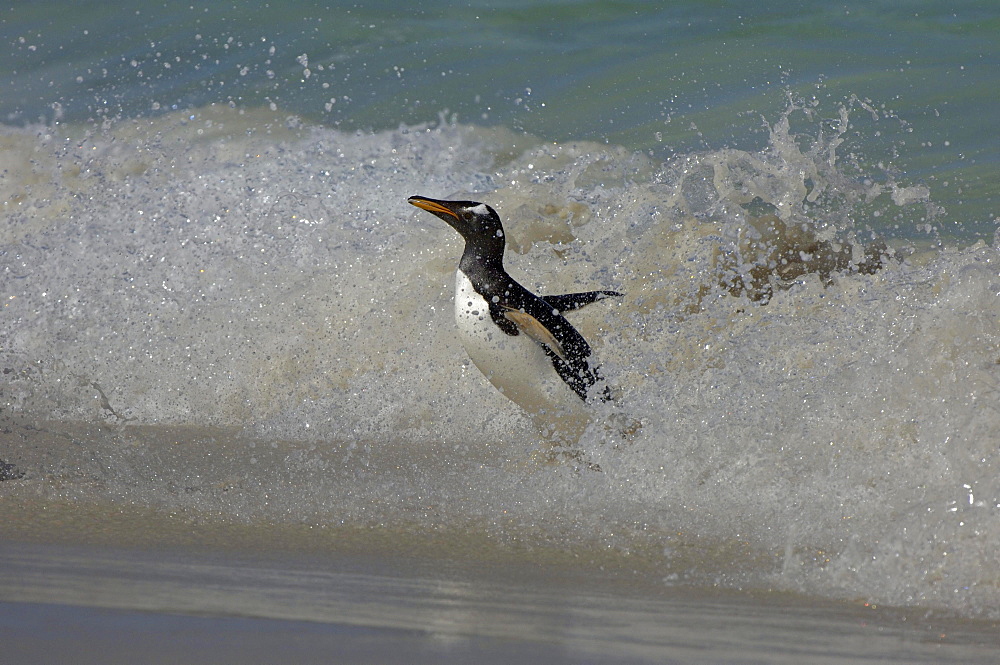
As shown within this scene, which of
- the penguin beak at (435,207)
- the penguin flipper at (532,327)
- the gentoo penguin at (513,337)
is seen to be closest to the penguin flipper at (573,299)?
the gentoo penguin at (513,337)

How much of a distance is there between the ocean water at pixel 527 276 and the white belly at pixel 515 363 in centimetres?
18

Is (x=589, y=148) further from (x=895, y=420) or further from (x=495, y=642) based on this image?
(x=495, y=642)

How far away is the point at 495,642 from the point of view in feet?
6.25

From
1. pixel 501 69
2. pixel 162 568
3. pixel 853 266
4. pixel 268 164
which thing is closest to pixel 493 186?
pixel 268 164

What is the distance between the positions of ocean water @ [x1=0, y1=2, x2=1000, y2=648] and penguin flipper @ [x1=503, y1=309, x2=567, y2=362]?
26 cm

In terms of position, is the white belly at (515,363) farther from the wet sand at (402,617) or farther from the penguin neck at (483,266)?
the wet sand at (402,617)

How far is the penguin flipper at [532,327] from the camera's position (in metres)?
3.78

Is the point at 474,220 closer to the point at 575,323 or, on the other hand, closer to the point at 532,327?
the point at 532,327

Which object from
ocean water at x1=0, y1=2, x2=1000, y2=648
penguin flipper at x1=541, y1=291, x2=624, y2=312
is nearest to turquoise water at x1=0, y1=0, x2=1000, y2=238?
ocean water at x1=0, y1=2, x2=1000, y2=648

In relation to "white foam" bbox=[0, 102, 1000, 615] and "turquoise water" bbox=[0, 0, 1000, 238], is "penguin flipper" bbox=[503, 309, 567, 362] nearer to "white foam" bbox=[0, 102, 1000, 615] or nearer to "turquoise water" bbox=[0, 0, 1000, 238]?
"white foam" bbox=[0, 102, 1000, 615]

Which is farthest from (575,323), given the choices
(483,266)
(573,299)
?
(483,266)

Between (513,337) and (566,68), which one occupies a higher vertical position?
(566,68)

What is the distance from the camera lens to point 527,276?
5.09 meters

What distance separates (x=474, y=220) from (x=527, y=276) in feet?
4.05
